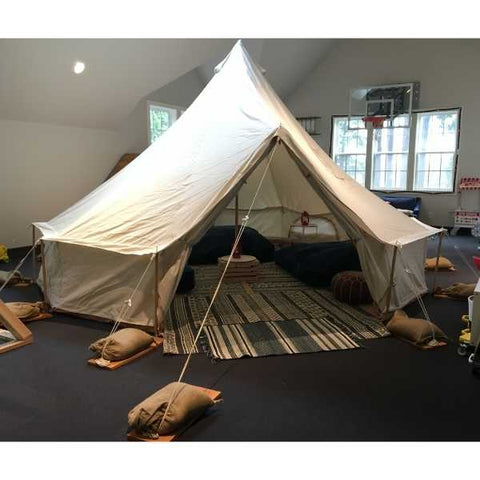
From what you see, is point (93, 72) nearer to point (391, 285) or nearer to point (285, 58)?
point (285, 58)

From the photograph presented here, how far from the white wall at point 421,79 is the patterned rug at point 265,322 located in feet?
20.8

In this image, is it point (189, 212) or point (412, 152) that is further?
point (412, 152)

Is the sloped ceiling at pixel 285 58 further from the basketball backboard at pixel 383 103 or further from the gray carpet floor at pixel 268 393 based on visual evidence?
the gray carpet floor at pixel 268 393

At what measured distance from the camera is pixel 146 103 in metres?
8.47

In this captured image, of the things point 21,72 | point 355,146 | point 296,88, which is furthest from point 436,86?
point 21,72

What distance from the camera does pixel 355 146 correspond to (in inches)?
407

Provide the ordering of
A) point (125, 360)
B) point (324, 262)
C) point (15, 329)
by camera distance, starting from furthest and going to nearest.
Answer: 1. point (324, 262)
2. point (15, 329)
3. point (125, 360)

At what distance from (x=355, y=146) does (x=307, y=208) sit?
4.49 meters

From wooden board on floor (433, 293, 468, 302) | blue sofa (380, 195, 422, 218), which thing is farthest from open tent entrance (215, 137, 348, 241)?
blue sofa (380, 195, 422, 218)

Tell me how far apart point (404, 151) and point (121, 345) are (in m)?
8.56

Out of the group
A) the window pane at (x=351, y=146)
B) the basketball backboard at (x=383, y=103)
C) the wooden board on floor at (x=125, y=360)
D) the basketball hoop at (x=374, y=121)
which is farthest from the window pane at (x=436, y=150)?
the wooden board on floor at (x=125, y=360)

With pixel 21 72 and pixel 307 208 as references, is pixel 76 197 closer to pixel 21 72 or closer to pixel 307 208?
pixel 21 72

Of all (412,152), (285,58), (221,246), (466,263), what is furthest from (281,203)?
(412,152)

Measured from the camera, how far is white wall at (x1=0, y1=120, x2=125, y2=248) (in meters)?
6.40
